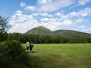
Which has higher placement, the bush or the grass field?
the bush

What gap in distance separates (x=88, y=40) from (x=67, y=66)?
172 metres

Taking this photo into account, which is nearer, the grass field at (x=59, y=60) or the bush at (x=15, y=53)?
the bush at (x=15, y=53)

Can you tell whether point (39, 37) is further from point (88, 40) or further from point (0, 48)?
point (0, 48)

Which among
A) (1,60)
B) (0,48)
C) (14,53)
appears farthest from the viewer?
(14,53)

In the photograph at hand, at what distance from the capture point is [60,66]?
2453 centimetres

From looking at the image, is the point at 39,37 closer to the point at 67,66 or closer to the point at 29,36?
the point at 29,36

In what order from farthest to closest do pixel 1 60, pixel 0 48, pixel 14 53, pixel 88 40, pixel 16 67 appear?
pixel 88 40 → pixel 14 53 → pixel 0 48 → pixel 16 67 → pixel 1 60

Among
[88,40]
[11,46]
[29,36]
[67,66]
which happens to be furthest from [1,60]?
[88,40]

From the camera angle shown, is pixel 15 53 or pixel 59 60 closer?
pixel 15 53

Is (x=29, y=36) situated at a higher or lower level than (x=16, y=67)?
higher

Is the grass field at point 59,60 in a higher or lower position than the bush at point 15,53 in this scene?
lower

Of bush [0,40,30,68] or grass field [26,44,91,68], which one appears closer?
bush [0,40,30,68]

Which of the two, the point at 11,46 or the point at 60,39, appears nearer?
the point at 11,46

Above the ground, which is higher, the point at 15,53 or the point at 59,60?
the point at 15,53
